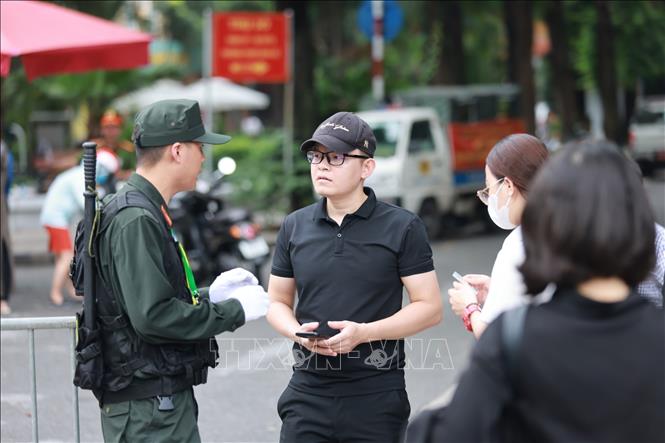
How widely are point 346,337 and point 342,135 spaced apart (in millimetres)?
696

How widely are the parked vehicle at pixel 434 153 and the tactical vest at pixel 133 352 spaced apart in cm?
1286

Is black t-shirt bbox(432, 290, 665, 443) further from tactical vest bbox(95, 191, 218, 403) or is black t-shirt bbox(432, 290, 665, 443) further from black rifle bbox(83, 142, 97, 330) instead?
black rifle bbox(83, 142, 97, 330)

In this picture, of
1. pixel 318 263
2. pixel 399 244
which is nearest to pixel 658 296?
pixel 399 244

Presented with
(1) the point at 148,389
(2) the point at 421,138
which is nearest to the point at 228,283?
(1) the point at 148,389

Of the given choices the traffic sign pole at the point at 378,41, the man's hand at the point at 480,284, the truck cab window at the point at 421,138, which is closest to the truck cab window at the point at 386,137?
the truck cab window at the point at 421,138

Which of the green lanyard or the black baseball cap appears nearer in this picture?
the green lanyard

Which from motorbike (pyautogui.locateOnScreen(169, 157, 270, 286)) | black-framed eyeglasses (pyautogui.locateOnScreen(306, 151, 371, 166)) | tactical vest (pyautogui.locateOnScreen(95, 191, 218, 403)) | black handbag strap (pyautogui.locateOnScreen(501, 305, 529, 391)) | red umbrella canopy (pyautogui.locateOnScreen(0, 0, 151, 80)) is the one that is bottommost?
motorbike (pyautogui.locateOnScreen(169, 157, 270, 286))

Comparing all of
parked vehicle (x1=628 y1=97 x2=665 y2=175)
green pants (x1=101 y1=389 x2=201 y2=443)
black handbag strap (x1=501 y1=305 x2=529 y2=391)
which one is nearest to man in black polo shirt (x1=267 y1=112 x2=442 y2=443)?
green pants (x1=101 y1=389 x2=201 y2=443)

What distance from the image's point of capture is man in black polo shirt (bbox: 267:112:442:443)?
3629 mm

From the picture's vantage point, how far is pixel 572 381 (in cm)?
→ 211

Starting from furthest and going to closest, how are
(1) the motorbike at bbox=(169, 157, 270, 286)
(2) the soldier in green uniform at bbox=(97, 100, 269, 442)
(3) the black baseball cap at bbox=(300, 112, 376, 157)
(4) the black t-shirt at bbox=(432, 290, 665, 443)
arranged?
(1) the motorbike at bbox=(169, 157, 270, 286)
(3) the black baseball cap at bbox=(300, 112, 376, 157)
(2) the soldier in green uniform at bbox=(97, 100, 269, 442)
(4) the black t-shirt at bbox=(432, 290, 665, 443)

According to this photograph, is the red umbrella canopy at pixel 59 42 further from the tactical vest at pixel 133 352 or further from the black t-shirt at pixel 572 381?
the black t-shirt at pixel 572 381

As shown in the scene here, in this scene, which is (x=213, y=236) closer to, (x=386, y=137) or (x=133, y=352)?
(x=386, y=137)

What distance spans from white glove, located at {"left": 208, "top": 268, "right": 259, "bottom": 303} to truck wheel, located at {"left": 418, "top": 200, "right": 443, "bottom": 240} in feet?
44.5
